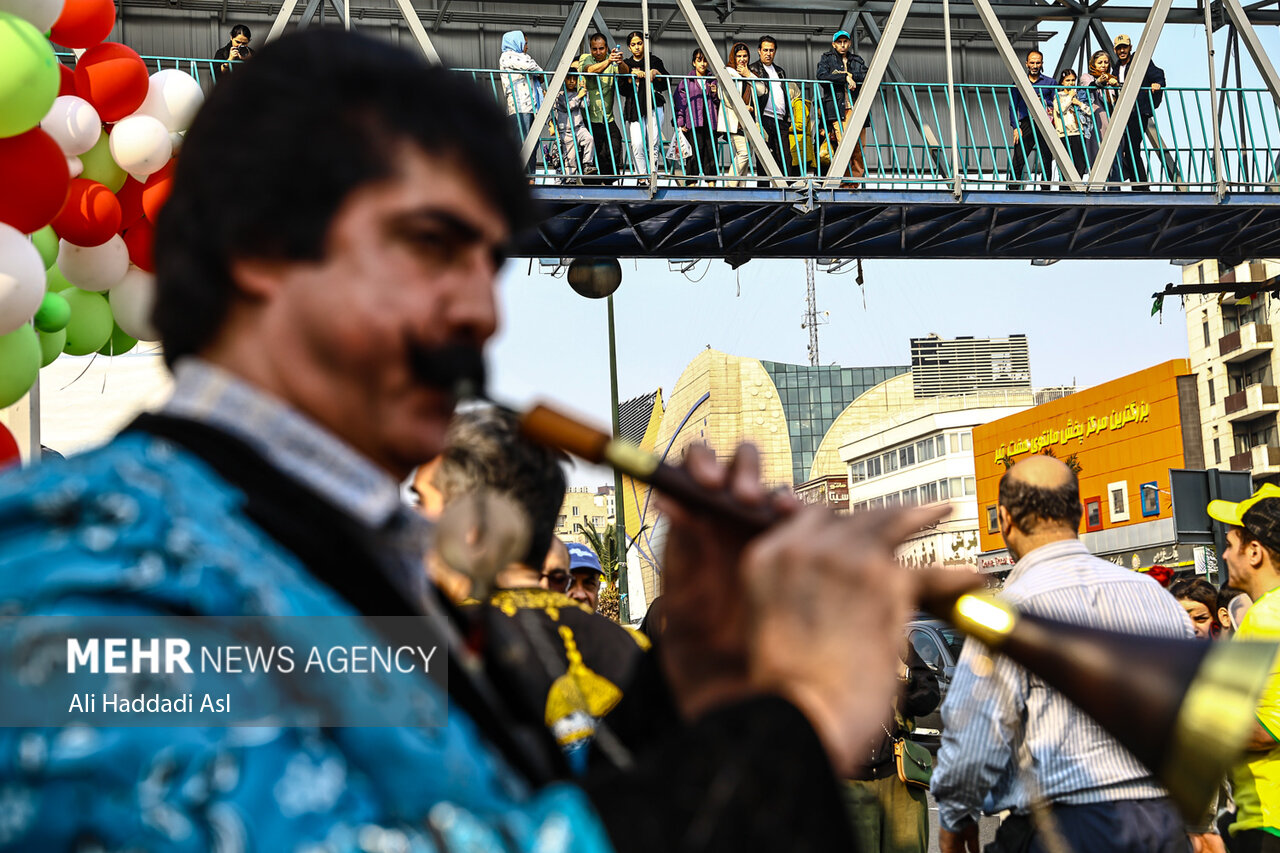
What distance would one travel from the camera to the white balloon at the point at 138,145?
5582 millimetres

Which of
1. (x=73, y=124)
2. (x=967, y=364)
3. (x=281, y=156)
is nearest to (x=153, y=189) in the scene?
(x=73, y=124)

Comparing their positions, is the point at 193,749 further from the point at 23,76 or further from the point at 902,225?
the point at 902,225

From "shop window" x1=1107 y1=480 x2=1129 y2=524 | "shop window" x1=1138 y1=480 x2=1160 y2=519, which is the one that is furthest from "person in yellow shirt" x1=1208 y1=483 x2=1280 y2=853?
"shop window" x1=1107 y1=480 x2=1129 y2=524

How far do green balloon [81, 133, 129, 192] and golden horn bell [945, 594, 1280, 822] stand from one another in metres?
5.51

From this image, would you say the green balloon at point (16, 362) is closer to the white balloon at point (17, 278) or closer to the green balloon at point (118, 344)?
the white balloon at point (17, 278)

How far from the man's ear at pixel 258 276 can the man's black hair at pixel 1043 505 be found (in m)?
3.32

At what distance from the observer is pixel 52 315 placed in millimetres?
5395

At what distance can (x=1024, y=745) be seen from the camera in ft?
12.0

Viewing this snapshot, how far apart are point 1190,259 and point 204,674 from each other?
14.1 meters

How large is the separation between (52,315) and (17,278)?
119cm

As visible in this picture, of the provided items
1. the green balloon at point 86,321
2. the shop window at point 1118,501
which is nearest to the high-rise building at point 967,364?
the shop window at point 1118,501

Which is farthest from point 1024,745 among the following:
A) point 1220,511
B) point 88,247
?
point 88,247

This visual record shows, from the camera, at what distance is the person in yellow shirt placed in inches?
154

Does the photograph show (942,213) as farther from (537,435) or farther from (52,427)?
(52,427)
